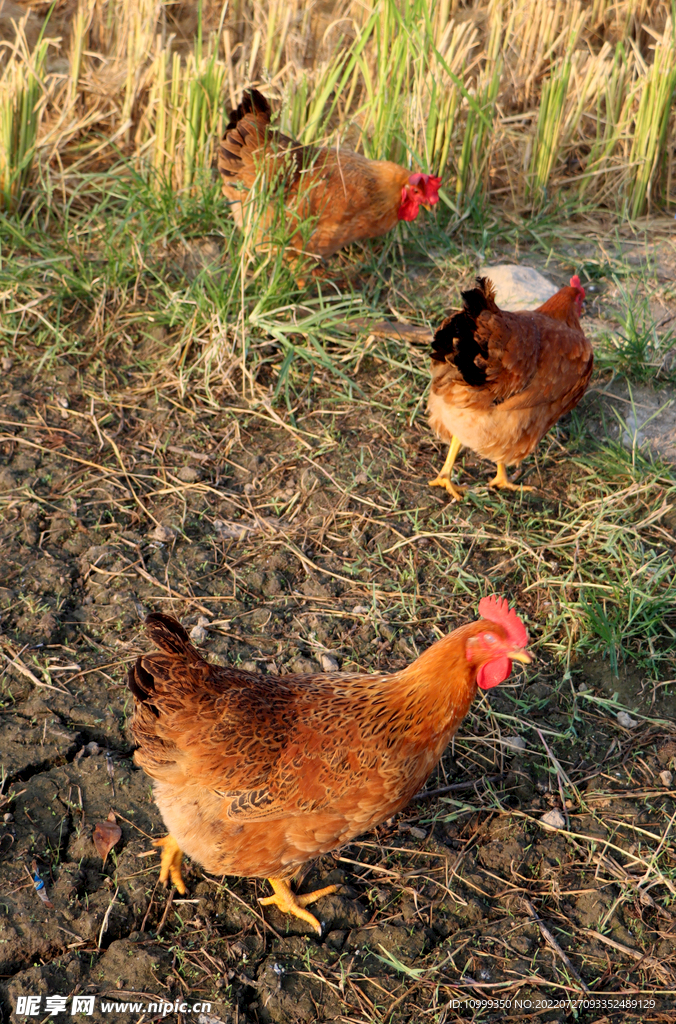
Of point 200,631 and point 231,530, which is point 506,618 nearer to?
point 200,631

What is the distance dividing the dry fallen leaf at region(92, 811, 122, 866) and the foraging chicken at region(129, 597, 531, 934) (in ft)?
0.86

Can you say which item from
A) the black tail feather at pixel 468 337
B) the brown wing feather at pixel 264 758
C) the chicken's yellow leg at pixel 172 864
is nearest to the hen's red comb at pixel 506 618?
the brown wing feather at pixel 264 758

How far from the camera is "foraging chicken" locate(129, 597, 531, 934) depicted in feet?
7.41

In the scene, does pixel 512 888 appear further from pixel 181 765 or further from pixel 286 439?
pixel 286 439

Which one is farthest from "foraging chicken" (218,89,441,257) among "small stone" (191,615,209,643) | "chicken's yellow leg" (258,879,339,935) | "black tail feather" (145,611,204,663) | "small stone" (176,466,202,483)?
"chicken's yellow leg" (258,879,339,935)

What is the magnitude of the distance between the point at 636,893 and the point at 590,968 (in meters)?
0.30

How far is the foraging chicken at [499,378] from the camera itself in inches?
131

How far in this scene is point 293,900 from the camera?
2.43m

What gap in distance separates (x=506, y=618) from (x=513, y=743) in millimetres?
825

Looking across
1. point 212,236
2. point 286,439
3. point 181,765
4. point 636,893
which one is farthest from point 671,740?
point 212,236

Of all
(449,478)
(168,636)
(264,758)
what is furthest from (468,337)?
(264,758)

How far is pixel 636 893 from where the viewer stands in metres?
2.55

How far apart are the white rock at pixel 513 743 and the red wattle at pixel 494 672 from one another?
0.62 metres

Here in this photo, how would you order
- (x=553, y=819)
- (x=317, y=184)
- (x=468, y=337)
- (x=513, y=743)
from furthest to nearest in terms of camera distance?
(x=317, y=184) < (x=468, y=337) < (x=513, y=743) < (x=553, y=819)
